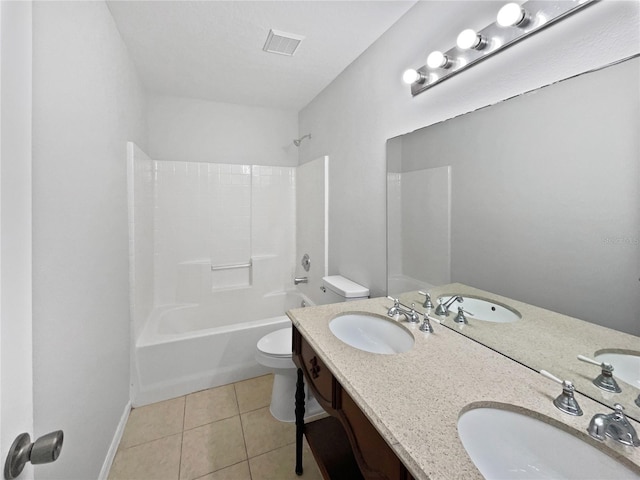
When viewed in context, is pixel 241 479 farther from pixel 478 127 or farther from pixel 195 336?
pixel 478 127

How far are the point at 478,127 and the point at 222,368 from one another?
91.3 inches

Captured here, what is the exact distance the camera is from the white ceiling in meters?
1.52

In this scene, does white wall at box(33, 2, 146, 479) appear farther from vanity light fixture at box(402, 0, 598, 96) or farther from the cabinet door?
vanity light fixture at box(402, 0, 598, 96)

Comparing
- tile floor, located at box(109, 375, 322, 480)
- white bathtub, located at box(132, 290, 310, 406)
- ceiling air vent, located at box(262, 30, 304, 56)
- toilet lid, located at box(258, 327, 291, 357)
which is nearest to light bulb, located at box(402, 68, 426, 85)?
ceiling air vent, located at box(262, 30, 304, 56)

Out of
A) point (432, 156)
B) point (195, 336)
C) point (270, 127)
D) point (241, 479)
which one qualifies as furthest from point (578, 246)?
point (270, 127)

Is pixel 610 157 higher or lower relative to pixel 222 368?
higher

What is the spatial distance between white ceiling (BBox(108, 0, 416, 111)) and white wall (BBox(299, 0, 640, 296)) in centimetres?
16

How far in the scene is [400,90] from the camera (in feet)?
5.34

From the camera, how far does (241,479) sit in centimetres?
146

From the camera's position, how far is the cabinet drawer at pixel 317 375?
3.47 ft

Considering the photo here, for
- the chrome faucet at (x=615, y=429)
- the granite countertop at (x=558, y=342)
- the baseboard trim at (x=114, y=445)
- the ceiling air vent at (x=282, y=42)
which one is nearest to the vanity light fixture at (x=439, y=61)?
the ceiling air vent at (x=282, y=42)

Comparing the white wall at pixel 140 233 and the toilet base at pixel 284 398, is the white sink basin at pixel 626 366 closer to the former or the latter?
the toilet base at pixel 284 398

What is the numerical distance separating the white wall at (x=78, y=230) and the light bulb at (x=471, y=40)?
4.84ft

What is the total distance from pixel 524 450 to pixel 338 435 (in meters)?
1.00
